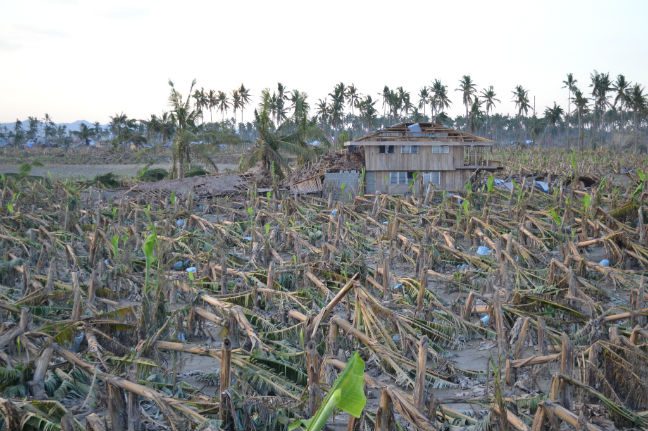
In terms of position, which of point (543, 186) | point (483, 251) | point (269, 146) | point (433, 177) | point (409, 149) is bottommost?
point (483, 251)

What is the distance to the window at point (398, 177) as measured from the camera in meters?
29.1

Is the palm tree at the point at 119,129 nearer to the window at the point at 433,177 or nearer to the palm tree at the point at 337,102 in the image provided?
the palm tree at the point at 337,102

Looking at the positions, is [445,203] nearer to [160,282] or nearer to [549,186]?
[549,186]

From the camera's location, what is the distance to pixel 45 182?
29438 millimetres

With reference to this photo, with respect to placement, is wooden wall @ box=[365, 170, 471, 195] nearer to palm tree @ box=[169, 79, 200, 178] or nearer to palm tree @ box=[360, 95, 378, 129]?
palm tree @ box=[169, 79, 200, 178]

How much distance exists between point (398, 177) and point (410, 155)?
44.4 inches

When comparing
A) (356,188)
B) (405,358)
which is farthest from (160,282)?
(356,188)

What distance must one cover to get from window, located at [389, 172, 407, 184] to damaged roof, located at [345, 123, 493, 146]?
4.60 feet

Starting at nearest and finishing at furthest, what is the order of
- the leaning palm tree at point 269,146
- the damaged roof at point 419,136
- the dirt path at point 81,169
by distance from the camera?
the damaged roof at point 419,136, the leaning palm tree at point 269,146, the dirt path at point 81,169

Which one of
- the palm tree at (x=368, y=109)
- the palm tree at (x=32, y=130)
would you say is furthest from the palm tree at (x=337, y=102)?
the palm tree at (x=32, y=130)

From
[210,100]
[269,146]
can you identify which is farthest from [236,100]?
[269,146]

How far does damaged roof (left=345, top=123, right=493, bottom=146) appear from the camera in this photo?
28797mm

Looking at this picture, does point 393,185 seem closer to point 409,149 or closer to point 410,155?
point 410,155

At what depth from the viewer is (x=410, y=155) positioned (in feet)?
95.3
